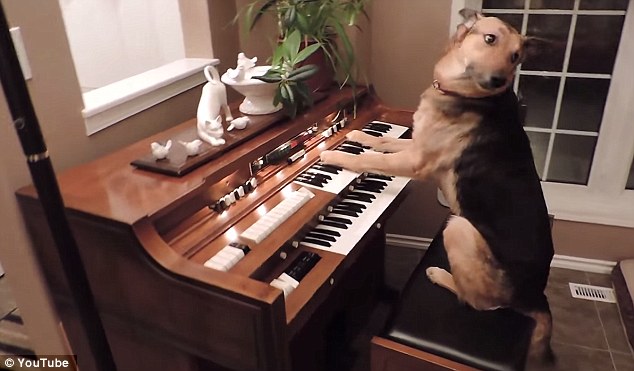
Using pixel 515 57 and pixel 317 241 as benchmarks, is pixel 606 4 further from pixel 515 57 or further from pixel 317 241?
pixel 317 241

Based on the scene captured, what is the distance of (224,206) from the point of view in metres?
1.46

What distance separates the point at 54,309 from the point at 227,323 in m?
0.71

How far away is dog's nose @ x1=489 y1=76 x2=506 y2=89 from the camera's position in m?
1.43

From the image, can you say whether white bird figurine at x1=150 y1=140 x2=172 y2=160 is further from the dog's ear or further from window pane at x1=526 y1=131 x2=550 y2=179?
window pane at x1=526 y1=131 x2=550 y2=179

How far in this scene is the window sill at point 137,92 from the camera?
5.49 ft

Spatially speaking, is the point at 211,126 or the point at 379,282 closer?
the point at 211,126

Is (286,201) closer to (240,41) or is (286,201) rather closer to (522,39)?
(522,39)

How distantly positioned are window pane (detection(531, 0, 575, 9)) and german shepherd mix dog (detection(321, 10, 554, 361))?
0.98 m

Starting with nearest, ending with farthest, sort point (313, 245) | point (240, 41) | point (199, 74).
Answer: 1. point (313, 245)
2. point (199, 74)
3. point (240, 41)

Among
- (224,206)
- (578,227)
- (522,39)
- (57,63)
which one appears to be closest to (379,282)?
(578,227)

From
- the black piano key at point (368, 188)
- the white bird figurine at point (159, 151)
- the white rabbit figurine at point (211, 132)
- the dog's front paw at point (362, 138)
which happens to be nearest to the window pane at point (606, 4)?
the dog's front paw at point (362, 138)

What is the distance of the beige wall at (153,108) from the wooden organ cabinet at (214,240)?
0.27 ft

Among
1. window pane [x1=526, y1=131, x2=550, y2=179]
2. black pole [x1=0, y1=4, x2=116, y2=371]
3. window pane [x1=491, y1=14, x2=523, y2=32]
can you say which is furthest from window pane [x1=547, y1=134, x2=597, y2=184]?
black pole [x1=0, y1=4, x2=116, y2=371]

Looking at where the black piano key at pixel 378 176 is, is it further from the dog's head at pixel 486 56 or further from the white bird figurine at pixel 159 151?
the white bird figurine at pixel 159 151
